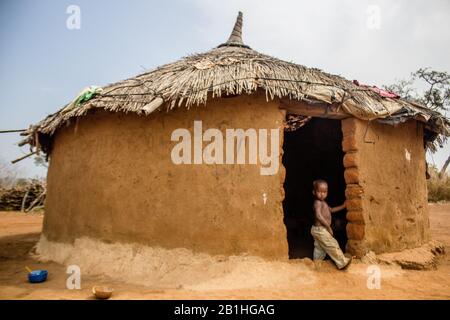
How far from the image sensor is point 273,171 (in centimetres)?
439

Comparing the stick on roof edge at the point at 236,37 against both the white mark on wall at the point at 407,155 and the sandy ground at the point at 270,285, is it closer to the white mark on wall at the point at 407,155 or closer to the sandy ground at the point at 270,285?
the white mark on wall at the point at 407,155

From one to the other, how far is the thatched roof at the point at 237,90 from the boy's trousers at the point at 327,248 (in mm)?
1707

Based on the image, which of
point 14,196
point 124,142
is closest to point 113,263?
point 124,142

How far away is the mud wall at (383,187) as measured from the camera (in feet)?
15.2

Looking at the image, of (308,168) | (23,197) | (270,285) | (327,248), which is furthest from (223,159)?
(23,197)

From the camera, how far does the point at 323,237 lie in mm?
4426

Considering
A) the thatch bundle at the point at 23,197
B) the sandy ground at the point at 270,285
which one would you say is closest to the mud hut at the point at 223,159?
the sandy ground at the point at 270,285

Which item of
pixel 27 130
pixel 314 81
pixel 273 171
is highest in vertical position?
pixel 314 81

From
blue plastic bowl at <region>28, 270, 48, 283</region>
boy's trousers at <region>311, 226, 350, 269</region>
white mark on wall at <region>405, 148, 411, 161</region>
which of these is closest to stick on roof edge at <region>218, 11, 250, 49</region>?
white mark on wall at <region>405, 148, 411, 161</region>

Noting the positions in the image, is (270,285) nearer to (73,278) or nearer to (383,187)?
(383,187)

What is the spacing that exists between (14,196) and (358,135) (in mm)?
15986
